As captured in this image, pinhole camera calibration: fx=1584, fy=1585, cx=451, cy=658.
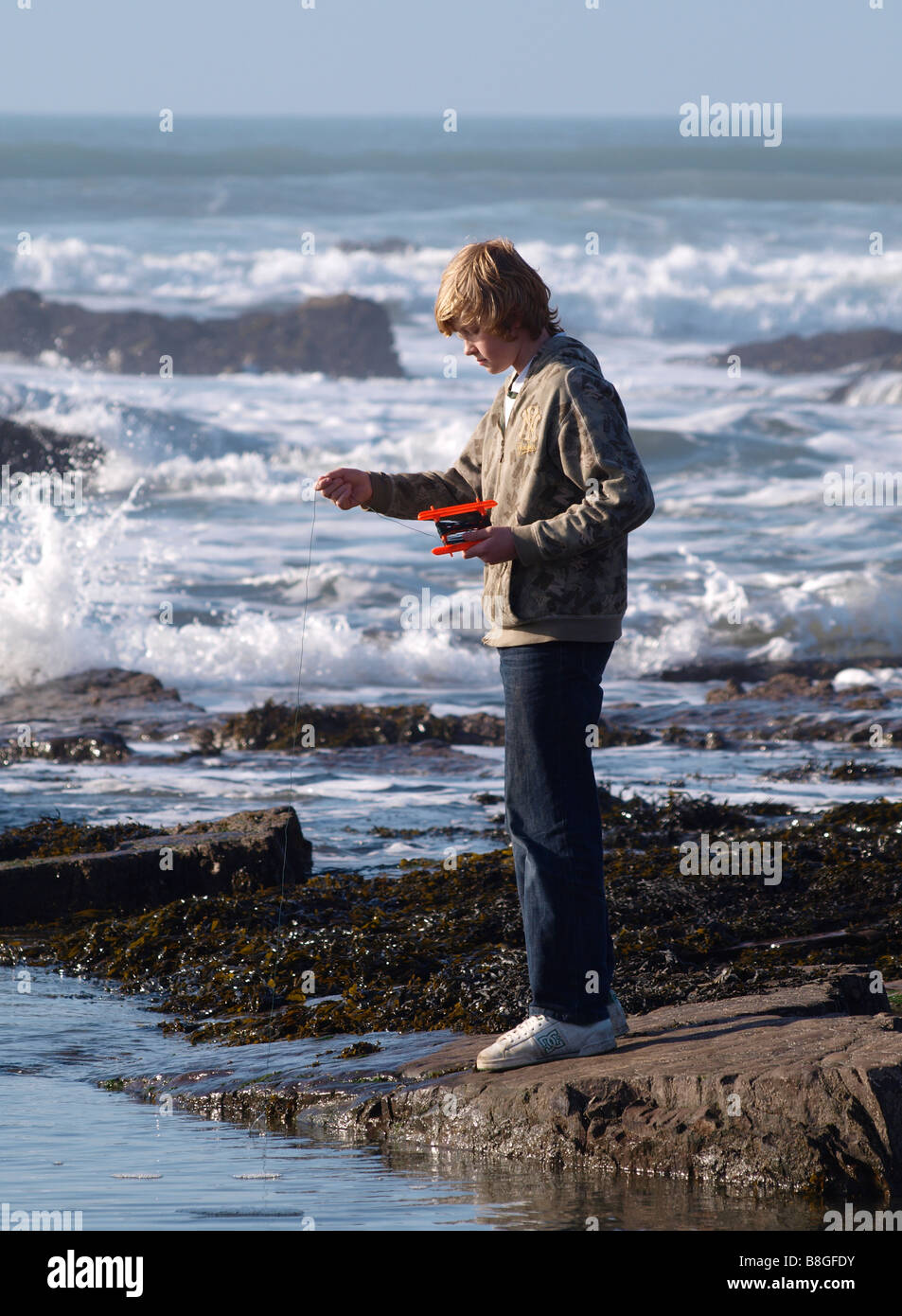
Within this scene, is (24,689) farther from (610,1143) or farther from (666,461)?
(666,461)

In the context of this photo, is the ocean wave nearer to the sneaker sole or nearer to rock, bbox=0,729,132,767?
rock, bbox=0,729,132,767

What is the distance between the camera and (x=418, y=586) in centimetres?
1722

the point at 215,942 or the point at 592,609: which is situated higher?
the point at 592,609

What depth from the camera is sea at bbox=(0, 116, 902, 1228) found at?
10.1 metres

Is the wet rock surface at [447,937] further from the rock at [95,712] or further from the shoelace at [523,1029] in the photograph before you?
the rock at [95,712]

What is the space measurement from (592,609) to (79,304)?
28269mm

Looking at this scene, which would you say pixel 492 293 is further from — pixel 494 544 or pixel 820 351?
pixel 820 351

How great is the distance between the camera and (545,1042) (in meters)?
3.50

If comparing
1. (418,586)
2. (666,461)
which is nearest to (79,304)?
(666,461)

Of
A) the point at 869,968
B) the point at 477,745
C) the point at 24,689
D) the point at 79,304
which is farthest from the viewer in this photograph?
the point at 79,304

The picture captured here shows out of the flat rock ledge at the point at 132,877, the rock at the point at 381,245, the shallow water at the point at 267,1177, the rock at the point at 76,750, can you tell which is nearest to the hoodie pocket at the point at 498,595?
the shallow water at the point at 267,1177

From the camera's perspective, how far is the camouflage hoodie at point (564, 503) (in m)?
3.19

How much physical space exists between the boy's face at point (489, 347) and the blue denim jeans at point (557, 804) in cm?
63

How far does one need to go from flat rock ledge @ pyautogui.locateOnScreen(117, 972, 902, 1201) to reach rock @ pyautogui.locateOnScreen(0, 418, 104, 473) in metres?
17.9
